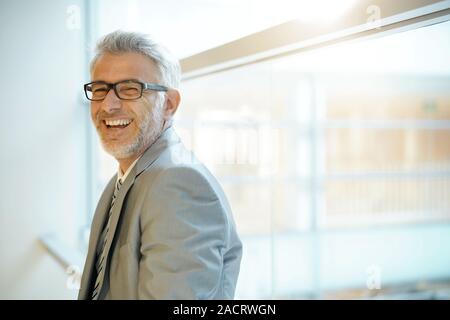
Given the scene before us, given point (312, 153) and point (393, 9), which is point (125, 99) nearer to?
point (393, 9)

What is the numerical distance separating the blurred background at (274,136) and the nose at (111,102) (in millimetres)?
397

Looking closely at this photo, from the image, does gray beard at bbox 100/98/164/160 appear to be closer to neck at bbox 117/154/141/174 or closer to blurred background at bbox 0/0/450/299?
neck at bbox 117/154/141/174

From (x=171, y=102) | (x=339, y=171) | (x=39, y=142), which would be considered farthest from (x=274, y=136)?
(x=171, y=102)

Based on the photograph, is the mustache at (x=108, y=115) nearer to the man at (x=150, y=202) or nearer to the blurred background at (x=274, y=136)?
the man at (x=150, y=202)

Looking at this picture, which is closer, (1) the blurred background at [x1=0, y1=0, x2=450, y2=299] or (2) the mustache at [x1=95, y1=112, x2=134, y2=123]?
(2) the mustache at [x1=95, y1=112, x2=134, y2=123]

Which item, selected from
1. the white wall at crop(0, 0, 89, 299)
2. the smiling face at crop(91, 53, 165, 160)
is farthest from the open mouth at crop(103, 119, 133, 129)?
the white wall at crop(0, 0, 89, 299)

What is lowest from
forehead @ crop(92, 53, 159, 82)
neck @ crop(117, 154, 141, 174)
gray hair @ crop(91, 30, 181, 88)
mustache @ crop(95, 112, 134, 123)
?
neck @ crop(117, 154, 141, 174)

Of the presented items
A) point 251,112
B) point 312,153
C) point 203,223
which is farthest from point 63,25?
point 312,153

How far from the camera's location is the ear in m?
0.96

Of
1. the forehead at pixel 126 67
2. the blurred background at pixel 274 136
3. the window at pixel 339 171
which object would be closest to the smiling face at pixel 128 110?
the forehead at pixel 126 67

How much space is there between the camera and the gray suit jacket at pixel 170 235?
742 mm

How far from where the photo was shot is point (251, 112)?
13.3 feet

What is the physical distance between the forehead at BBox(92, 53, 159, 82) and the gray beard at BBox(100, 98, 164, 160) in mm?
65

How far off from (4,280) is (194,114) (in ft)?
4.28
